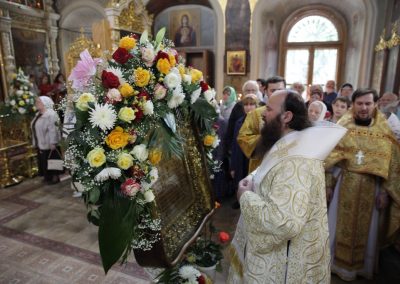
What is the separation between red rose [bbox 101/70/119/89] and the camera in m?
1.39

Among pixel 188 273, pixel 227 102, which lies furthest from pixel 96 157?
pixel 227 102

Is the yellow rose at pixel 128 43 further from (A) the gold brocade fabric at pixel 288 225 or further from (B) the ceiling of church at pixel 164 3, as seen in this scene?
(B) the ceiling of church at pixel 164 3

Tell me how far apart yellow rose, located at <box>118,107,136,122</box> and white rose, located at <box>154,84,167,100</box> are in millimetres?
194

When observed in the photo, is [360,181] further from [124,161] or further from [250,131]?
[124,161]

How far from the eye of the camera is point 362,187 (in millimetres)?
2711

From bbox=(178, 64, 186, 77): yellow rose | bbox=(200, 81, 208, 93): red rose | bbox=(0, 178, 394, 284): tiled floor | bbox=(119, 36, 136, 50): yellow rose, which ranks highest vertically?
bbox=(119, 36, 136, 50): yellow rose

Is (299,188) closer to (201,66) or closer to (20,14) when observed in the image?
(201,66)

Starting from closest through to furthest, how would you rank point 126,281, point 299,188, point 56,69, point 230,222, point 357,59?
1. point 299,188
2. point 126,281
3. point 230,222
4. point 357,59
5. point 56,69

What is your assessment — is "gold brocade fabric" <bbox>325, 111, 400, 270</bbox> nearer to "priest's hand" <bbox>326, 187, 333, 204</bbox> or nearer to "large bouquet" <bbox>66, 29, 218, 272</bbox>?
"priest's hand" <bbox>326, 187, 333, 204</bbox>

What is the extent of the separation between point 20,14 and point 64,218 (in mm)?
7692

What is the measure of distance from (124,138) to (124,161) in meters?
0.11

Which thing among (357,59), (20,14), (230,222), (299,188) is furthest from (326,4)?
(299,188)

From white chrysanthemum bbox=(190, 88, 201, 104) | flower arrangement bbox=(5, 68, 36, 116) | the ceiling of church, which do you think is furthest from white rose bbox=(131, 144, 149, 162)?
the ceiling of church

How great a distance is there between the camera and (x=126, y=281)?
2773 millimetres
